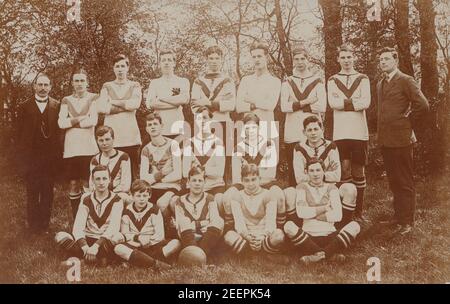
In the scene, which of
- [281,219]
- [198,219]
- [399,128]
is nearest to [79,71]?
[198,219]

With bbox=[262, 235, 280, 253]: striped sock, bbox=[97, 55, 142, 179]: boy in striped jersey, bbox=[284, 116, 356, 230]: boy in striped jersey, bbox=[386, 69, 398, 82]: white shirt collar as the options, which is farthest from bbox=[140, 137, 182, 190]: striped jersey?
bbox=[386, 69, 398, 82]: white shirt collar

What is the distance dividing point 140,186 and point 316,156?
1.80 metres

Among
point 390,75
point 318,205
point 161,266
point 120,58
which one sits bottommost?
point 161,266

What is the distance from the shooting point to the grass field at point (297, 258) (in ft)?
16.1

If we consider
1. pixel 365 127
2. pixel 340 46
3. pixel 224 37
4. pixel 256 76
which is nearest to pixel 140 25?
pixel 224 37

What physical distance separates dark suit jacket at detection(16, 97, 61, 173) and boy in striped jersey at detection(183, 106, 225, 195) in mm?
1371

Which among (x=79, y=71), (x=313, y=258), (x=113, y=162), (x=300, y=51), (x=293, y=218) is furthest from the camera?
(x=79, y=71)

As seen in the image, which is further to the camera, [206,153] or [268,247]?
[206,153]

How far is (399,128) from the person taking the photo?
5.01 metres

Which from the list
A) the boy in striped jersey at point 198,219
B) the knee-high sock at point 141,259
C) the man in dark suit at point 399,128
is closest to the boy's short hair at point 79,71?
the boy in striped jersey at point 198,219

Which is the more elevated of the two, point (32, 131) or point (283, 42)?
point (283, 42)

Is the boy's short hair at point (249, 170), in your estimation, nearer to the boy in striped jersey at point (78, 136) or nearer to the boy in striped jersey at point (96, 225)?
the boy in striped jersey at point (96, 225)

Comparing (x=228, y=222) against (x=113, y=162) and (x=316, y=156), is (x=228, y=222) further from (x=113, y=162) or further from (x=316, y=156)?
(x=113, y=162)
